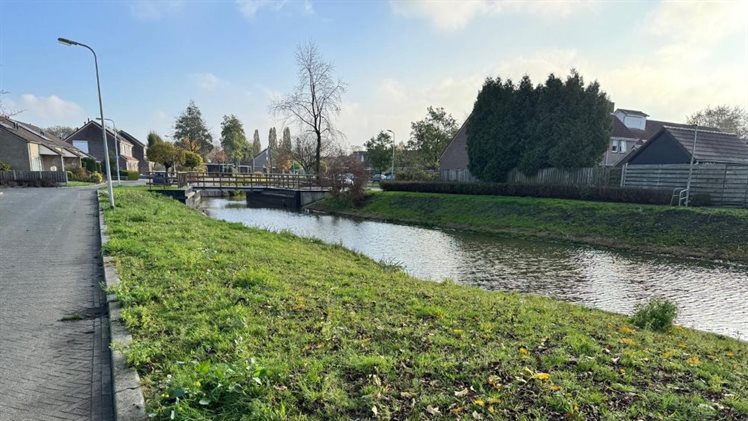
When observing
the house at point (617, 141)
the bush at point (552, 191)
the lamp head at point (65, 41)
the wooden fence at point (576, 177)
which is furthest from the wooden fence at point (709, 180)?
the lamp head at point (65, 41)

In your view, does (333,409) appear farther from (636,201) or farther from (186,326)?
(636,201)

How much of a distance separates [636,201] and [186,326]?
21.0 m

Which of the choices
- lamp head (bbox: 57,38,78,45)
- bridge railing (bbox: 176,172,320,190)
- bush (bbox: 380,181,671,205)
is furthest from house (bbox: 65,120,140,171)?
lamp head (bbox: 57,38,78,45)

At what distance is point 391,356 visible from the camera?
366 cm

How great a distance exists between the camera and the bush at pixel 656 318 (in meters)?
5.97

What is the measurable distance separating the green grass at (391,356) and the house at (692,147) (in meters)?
21.3

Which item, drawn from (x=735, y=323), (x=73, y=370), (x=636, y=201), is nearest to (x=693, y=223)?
(x=636, y=201)

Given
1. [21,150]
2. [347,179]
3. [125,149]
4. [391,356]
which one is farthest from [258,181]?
[391,356]

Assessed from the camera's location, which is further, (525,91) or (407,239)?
(525,91)

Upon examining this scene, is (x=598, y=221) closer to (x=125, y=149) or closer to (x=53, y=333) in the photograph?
(x=53, y=333)

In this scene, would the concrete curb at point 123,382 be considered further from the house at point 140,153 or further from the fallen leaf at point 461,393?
the house at point 140,153

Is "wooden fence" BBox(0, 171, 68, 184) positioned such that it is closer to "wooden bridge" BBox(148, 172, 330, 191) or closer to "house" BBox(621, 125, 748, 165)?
"wooden bridge" BBox(148, 172, 330, 191)

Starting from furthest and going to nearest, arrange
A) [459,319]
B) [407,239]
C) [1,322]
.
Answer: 1. [407,239]
2. [459,319]
3. [1,322]

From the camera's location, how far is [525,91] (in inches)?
1108
